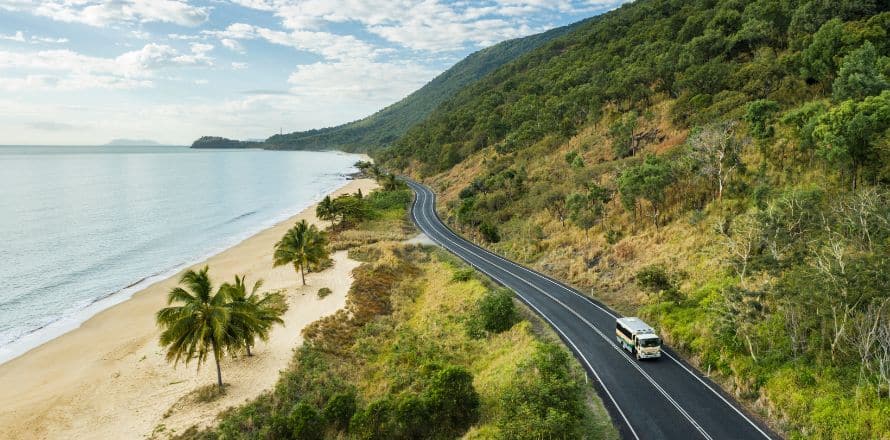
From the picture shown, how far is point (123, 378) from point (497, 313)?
27.5 meters

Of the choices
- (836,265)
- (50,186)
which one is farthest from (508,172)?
(50,186)

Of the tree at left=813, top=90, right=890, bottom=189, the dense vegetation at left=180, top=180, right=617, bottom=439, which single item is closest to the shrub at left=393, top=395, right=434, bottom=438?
the dense vegetation at left=180, top=180, right=617, bottom=439

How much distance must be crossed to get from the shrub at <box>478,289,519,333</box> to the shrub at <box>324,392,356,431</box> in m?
13.5

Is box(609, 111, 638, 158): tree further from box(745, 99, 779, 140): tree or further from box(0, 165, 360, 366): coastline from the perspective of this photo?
box(0, 165, 360, 366): coastline

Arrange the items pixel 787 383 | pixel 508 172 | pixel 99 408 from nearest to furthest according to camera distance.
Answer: pixel 787 383, pixel 99 408, pixel 508 172

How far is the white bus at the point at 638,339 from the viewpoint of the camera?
95.3 feet

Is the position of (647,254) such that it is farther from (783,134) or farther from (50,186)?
(50,186)

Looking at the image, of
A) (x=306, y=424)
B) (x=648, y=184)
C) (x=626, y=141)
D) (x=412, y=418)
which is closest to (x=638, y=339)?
(x=412, y=418)

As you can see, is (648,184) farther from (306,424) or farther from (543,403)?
(306,424)

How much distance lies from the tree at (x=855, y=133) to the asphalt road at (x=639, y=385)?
2167 centimetres

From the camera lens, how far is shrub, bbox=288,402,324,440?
23.6m

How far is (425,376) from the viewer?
93.9 feet

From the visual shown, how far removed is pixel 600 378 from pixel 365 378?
1530 centimetres

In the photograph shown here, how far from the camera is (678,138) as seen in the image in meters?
64.9
